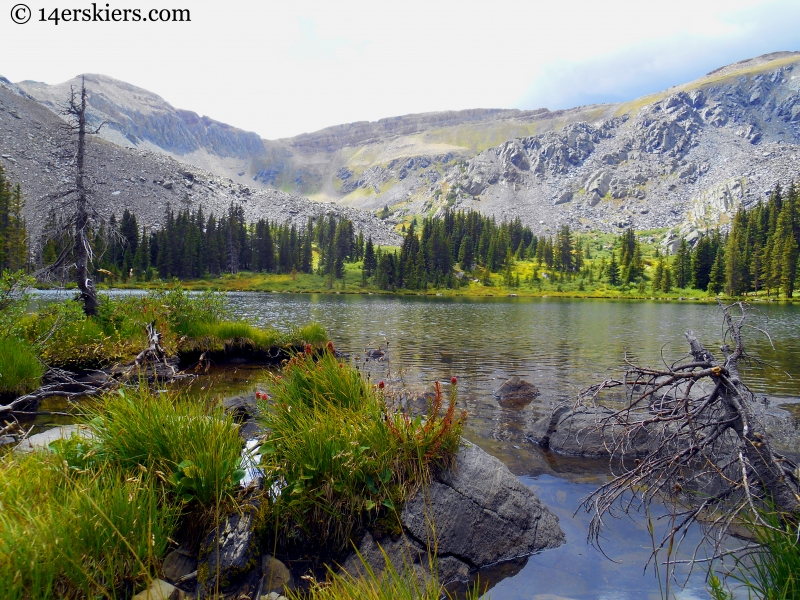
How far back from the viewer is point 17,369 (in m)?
11.1

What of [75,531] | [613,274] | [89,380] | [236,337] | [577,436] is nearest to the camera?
[75,531]

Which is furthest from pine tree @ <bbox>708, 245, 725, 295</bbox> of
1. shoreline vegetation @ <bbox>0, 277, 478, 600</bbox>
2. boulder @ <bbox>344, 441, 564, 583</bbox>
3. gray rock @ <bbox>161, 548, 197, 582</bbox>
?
gray rock @ <bbox>161, 548, 197, 582</bbox>

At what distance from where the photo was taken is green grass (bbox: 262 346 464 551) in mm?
5691

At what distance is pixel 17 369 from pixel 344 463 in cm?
1005

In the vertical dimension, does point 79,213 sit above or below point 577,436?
above

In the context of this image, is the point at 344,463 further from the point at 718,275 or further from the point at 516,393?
the point at 718,275

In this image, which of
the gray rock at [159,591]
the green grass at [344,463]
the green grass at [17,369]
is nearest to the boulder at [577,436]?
the green grass at [344,463]

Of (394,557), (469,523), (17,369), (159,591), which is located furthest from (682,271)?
(159,591)

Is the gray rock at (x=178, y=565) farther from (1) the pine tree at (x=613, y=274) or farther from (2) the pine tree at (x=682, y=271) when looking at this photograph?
(1) the pine tree at (x=613, y=274)

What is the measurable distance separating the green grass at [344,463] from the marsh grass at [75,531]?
54.6 inches

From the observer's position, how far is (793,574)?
3.33 meters

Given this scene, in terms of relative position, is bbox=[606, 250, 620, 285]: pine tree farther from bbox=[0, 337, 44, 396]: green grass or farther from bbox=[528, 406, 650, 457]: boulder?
bbox=[0, 337, 44, 396]: green grass

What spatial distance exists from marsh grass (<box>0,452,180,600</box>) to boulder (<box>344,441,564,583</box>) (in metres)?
2.40

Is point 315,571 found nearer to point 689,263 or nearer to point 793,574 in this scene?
point 793,574
